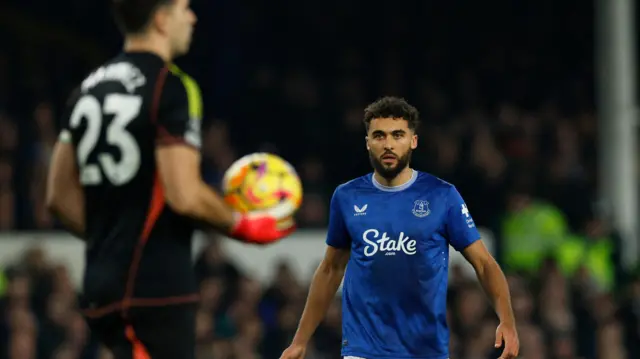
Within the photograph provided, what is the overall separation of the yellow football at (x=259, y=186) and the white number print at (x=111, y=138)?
445mm

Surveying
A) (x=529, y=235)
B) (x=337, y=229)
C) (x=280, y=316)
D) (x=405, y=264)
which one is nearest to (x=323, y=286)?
(x=337, y=229)

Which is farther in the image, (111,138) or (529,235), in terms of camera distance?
(529,235)

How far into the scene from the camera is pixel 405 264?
6211 mm

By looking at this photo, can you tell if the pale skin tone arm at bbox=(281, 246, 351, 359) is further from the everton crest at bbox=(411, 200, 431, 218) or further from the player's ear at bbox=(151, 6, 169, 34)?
the player's ear at bbox=(151, 6, 169, 34)

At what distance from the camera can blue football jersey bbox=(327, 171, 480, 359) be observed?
622 cm

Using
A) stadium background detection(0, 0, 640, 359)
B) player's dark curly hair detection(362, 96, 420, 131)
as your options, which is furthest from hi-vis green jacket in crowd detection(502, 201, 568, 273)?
player's dark curly hair detection(362, 96, 420, 131)

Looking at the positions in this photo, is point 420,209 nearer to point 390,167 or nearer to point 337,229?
point 390,167

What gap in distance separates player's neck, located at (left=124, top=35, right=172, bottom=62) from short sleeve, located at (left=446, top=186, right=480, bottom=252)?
179 cm

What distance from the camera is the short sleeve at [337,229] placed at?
6398 millimetres

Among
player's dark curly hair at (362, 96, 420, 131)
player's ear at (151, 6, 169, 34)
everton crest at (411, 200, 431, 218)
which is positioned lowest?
everton crest at (411, 200, 431, 218)

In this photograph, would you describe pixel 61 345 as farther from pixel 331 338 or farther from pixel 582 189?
pixel 582 189

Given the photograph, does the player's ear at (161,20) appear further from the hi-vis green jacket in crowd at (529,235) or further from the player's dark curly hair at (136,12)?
the hi-vis green jacket in crowd at (529,235)

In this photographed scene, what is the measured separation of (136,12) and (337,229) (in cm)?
191

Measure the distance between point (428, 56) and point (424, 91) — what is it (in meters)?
1.41
